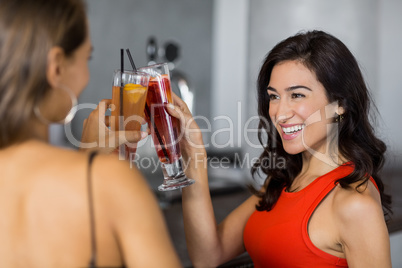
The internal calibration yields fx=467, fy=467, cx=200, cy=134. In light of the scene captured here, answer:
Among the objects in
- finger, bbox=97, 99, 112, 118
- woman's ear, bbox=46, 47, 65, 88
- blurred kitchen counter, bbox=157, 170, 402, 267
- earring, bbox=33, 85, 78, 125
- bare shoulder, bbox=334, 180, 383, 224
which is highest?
woman's ear, bbox=46, 47, 65, 88

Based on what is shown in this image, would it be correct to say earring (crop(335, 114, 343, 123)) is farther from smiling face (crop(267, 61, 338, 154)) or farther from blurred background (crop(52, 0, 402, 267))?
blurred background (crop(52, 0, 402, 267))

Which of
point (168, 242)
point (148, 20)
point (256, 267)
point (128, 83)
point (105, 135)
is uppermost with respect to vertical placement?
point (148, 20)

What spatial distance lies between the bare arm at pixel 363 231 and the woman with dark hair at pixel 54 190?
25.8 inches

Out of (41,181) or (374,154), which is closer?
(41,181)

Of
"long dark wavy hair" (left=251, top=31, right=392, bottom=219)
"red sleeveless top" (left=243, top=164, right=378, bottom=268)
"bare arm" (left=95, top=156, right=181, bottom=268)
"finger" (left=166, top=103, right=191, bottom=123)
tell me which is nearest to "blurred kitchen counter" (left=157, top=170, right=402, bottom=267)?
"red sleeveless top" (left=243, top=164, right=378, bottom=268)

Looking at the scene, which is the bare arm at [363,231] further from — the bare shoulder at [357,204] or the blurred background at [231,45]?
the blurred background at [231,45]

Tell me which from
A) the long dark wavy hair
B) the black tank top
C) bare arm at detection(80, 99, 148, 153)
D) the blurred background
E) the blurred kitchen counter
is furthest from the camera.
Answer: the blurred background

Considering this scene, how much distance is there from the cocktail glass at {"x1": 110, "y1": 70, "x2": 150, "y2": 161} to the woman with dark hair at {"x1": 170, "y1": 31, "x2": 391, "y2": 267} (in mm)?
152

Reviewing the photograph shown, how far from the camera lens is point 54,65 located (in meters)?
0.84

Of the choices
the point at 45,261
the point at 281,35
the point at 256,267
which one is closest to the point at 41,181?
the point at 45,261

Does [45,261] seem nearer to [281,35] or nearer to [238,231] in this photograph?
[238,231]

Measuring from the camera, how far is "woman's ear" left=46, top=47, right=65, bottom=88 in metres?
0.83

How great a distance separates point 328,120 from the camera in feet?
5.28

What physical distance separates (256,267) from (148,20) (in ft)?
12.2
